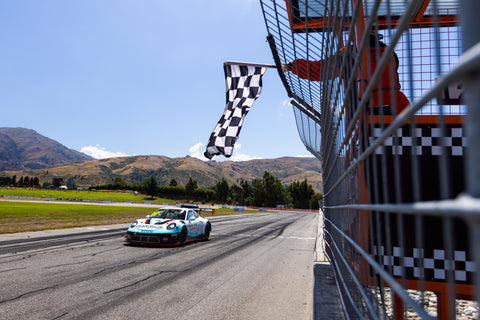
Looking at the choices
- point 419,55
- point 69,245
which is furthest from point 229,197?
point 419,55

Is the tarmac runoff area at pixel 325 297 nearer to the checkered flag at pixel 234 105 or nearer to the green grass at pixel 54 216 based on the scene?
the checkered flag at pixel 234 105

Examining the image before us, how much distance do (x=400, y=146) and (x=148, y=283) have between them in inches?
155

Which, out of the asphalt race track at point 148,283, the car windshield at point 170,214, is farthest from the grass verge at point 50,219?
the asphalt race track at point 148,283

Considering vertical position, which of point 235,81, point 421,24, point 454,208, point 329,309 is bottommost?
point 329,309

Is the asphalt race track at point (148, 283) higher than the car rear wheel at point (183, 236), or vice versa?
the car rear wheel at point (183, 236)

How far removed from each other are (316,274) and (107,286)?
9.33ft

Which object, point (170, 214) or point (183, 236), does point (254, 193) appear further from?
point (183, 236)

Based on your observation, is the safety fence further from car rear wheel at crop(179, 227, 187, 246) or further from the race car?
car rear wheel at crop(179, 227, 187, 246)

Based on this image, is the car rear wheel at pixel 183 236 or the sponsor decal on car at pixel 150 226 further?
the car rear wheel at pixel 183 236

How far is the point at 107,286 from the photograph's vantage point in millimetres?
4754

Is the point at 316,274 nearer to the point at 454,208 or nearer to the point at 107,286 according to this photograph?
the point at 107,286

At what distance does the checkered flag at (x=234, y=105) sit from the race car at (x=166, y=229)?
3177mm

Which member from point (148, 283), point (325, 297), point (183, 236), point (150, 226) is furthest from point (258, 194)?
point (325, 297)

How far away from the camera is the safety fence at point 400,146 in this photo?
0.58m
